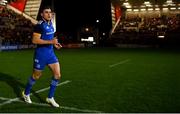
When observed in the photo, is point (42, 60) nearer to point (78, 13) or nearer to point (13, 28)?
point (13, 28)

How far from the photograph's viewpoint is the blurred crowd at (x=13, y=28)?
140ft

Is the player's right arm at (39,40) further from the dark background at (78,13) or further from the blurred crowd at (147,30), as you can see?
the dark background at (78,13)

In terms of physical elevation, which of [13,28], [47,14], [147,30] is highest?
[13,28]

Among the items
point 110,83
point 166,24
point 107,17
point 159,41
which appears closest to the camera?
point 110,83

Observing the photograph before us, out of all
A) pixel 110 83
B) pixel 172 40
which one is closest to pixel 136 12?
pixel 172 40

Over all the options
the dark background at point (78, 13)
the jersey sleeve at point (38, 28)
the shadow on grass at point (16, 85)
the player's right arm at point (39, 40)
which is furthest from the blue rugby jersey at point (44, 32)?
the dark background at point (78, 13)

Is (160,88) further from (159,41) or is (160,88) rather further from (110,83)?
(159,41)

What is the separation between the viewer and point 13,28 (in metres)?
47.5

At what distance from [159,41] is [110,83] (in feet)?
133

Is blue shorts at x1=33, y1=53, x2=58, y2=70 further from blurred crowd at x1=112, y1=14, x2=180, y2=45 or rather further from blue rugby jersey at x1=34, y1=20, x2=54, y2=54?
blurred crowd at x1=112, y1=14, x2=180, y2=45

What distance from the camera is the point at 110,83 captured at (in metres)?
11.5

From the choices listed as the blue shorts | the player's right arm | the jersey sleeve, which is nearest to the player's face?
the jersey sleeve

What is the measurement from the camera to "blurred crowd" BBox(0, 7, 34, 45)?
42.7 m

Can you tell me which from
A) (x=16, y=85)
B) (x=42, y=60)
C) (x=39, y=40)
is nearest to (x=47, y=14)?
(x=39, y=40)
